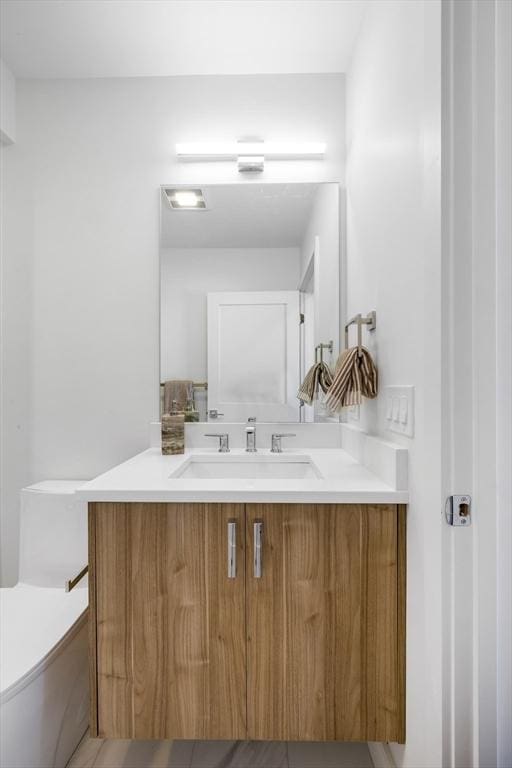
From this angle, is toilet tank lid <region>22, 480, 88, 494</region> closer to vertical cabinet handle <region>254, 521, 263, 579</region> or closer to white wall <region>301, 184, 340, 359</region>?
vertical cabinet handle <region>254, 521, 263, 579</region>

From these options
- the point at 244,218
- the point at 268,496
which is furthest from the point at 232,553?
the point at 244,218

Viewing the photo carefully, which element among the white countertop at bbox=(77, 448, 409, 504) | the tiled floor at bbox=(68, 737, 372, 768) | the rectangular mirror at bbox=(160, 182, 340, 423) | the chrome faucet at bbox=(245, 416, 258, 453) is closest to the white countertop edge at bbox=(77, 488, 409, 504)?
the white countertop at bbox=(77, 448, 409, 504)

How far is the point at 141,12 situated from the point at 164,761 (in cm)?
248

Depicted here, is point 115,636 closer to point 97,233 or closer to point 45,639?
point 45,639

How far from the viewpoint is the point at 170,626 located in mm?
1101

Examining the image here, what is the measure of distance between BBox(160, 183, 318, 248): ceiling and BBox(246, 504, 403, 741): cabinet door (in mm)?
1187

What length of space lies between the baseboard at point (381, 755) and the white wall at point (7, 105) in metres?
2.57

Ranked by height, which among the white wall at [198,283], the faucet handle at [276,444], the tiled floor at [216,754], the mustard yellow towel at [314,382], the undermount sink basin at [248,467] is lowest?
the tiled floor at [216,754]

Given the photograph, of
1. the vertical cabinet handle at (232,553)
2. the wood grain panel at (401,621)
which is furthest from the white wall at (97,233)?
A: the wood grain panel at (401,621)

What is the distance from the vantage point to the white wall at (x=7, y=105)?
5.90ft

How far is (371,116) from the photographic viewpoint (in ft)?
4.78

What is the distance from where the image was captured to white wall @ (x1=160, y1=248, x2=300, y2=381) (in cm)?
183

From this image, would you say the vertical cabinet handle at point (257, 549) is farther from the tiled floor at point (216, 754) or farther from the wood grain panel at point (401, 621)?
the tiled floor at point (216, 754)

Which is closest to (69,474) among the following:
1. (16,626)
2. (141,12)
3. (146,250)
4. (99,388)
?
(99,388)
